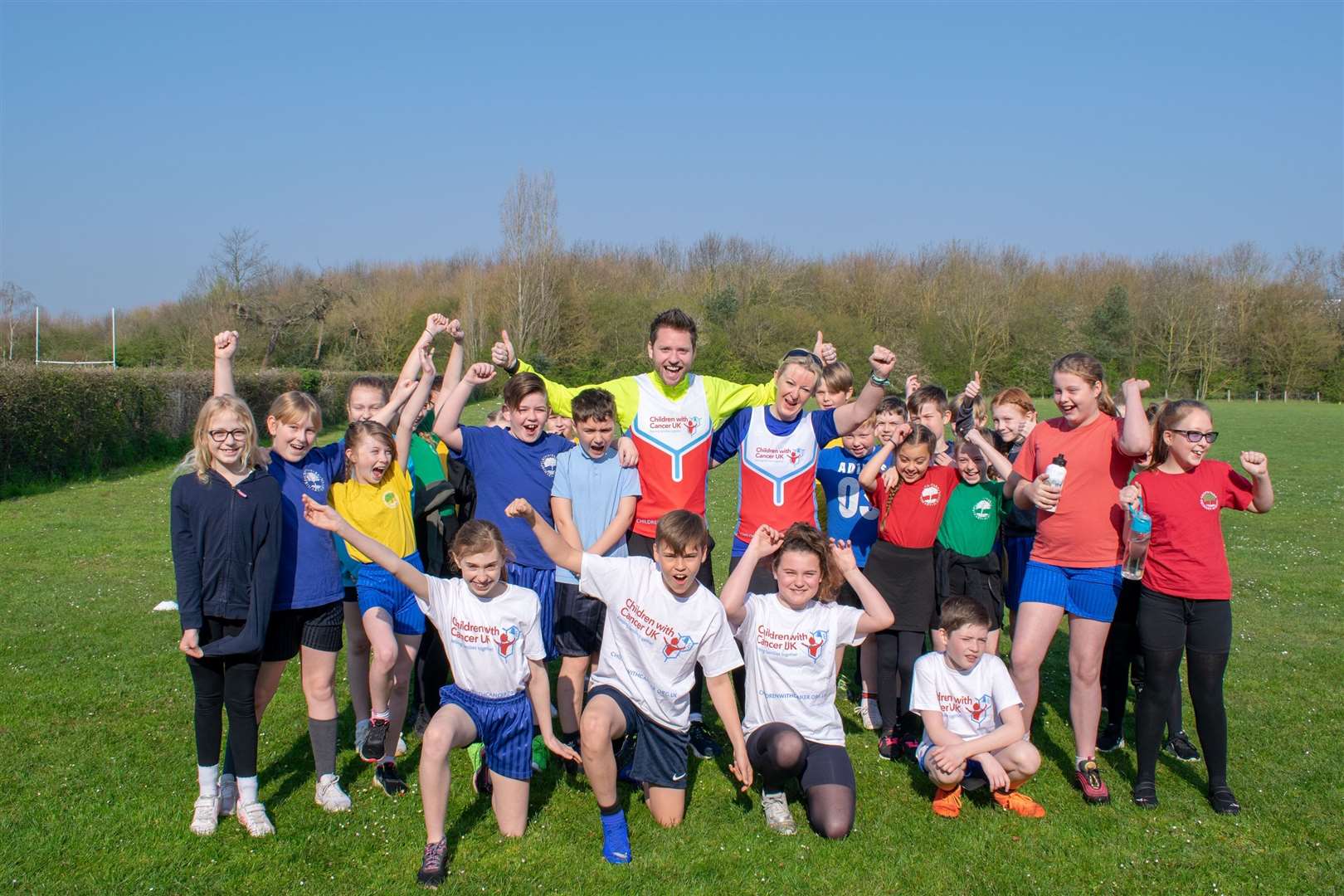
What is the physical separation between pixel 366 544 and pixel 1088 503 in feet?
11.9

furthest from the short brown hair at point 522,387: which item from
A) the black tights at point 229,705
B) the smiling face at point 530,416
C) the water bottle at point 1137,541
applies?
the water bottle at point 1137,541

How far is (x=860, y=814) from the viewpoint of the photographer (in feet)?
15.5

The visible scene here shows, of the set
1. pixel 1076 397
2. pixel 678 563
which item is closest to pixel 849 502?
pixel 1076 397

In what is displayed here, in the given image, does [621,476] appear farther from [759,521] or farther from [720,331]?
[720,331]

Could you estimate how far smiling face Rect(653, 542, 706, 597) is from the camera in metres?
4.45

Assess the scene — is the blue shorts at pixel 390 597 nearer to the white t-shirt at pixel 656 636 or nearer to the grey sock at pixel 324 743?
the grey sock at pixel 324 743

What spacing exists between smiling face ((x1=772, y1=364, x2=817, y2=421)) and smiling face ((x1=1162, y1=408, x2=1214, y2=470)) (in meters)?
1.85

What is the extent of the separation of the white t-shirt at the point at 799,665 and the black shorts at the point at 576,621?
903mm

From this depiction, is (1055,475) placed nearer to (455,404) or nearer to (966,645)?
(966,645)

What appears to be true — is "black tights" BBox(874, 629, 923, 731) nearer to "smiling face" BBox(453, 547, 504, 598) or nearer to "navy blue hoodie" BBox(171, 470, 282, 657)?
"smiling face" BBox(453, 547, 504, 598)

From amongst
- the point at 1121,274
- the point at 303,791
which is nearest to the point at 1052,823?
the point at 303,791

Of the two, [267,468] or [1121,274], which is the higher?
[1121,274]

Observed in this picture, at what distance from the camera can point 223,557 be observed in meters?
4.27

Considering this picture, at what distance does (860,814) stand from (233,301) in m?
40.2
